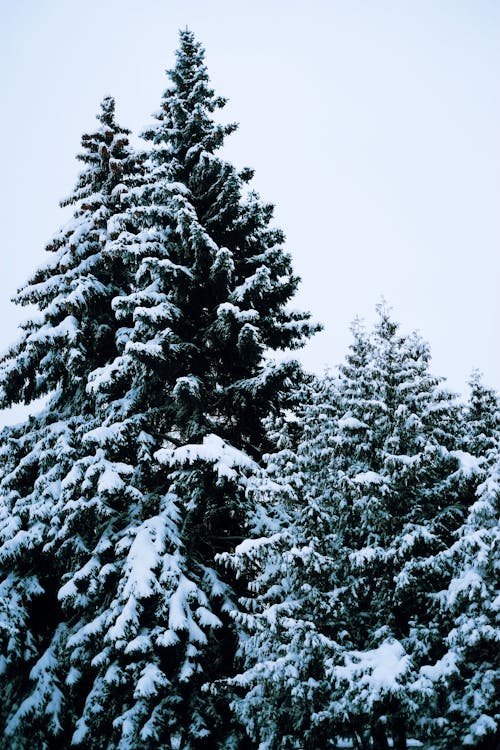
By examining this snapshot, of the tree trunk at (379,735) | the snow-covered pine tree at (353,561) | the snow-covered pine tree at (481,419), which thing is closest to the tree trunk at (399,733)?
the snow-covered pine tree at (353,561)

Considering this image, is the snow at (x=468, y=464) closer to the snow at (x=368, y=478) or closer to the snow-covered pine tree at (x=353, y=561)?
the snow-covered pine tree at (x=353, y=561)

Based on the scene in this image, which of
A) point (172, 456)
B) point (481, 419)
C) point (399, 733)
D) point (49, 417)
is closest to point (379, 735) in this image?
point (399, 733)

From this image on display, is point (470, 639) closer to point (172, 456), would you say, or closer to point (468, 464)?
point (468, 464)

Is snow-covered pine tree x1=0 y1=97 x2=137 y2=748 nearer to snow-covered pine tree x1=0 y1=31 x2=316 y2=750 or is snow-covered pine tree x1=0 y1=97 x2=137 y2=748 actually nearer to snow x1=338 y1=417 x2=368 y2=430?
snow-covered pine tree x1=0 y1=31 x2=316 y2=750

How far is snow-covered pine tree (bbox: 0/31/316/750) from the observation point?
8.97 metres

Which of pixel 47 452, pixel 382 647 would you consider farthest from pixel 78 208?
pixel 382 647

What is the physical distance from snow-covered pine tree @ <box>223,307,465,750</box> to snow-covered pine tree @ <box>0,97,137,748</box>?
13.2 ft

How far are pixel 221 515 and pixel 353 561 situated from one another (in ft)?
12.0

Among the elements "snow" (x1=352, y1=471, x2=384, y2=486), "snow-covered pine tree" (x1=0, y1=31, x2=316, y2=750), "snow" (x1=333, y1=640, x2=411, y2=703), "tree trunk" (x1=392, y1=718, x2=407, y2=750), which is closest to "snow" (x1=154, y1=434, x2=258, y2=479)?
"snow-covered pine tree" (x1=0, y1=31, x2=316, y2=750)

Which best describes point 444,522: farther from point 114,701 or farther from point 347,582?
point 114,701

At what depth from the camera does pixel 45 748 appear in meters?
9.71

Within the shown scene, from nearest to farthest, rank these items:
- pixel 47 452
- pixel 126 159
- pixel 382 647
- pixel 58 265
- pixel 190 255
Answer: pixel 382 647 < pixel 47 452 < pixel 190 255 < pixel 58 265 < pixel 126 159

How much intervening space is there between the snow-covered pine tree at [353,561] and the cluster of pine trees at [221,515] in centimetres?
5

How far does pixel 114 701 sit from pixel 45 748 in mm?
1973
